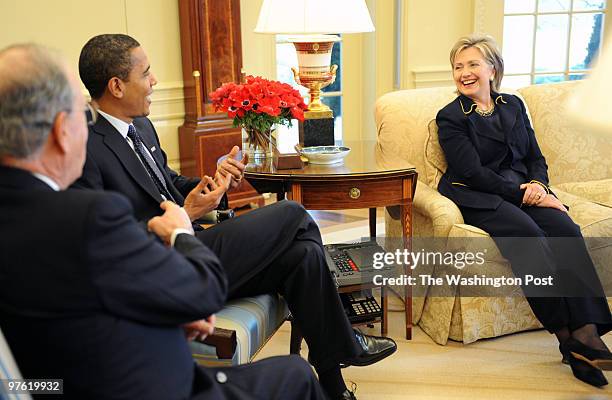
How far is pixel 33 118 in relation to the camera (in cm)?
129

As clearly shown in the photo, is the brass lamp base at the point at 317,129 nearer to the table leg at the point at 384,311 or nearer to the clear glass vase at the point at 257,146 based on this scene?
the clear glass vase at the point at 257,146

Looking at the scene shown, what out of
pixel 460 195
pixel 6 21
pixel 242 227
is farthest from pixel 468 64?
pixel 6 21

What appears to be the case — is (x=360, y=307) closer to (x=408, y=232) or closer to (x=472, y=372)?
(x=408, y=232)

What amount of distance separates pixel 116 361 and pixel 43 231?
27cm

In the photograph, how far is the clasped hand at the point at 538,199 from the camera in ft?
9.78

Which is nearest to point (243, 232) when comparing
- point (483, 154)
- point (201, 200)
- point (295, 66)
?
point (201, 200)

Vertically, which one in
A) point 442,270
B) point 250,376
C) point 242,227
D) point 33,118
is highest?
point 33,118

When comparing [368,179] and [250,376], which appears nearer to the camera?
[250,376]

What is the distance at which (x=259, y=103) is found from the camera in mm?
2795

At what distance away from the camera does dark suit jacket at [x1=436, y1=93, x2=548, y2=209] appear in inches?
118

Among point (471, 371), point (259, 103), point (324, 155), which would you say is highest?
point (259, 103)

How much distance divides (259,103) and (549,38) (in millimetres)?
3152

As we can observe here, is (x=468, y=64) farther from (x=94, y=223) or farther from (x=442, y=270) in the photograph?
(x=94, y=223)

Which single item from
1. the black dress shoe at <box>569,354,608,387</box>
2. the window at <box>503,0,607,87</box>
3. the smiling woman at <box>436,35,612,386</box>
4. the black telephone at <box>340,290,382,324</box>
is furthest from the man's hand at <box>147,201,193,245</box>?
the window at <box>503,0,607,87</box>
